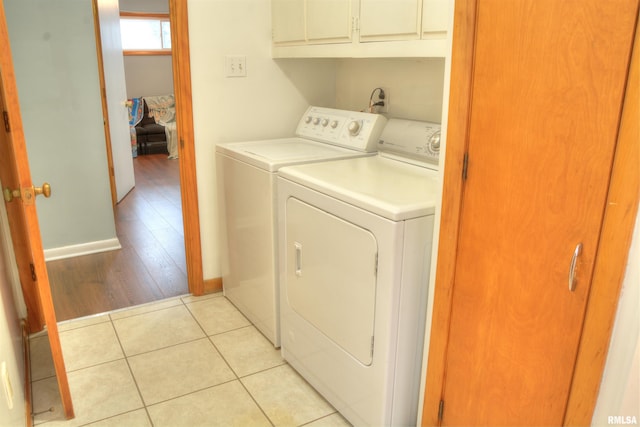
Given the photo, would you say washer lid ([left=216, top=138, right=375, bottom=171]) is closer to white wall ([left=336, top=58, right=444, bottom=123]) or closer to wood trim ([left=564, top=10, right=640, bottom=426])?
white wall ([left=336, top=58, right=444, bottom=123])

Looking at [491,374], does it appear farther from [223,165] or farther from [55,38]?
[55,38]

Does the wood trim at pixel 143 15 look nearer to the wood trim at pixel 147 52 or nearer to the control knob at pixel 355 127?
the wood trim at pixel 147 52

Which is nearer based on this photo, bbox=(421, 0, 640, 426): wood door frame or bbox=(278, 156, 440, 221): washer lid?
bbox=(421, 0, 640, 426): wood door frame

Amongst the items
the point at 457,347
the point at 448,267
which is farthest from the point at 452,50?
the point at 457,347

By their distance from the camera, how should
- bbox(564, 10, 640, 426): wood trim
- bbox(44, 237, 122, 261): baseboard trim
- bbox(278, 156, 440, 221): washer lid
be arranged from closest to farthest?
bbox(564, 10, 640, 426): wood trim → bbox(278, 156, 440, 221): washer lid → bbox(44, 237, 122, 261): baseboard trim

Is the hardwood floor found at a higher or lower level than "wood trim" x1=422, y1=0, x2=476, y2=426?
lower

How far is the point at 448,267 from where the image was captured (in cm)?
144

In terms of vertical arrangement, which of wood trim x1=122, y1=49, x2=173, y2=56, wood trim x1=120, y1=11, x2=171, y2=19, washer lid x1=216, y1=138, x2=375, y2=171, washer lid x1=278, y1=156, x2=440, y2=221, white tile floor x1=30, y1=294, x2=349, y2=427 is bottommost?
A: white tile floor x1=30, y1=294, x2=349, y2=427

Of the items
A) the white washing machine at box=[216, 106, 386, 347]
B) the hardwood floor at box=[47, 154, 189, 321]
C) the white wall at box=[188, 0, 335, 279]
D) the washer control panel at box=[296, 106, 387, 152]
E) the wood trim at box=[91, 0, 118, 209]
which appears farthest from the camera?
the wood trim at box=[91, 0, 118, 209]

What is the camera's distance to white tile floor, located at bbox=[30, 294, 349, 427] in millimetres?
1977

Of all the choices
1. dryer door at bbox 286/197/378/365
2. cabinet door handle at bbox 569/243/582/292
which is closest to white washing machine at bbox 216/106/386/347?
dryer door at bbox 286/197/378/365

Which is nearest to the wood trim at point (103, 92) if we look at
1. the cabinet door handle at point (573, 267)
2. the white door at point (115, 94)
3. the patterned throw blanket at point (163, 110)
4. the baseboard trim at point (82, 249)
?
the white door at point (115, 94)

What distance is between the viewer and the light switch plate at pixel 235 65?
2787 millimetres

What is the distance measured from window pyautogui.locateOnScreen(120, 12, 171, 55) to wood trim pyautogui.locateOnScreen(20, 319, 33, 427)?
233 inches
